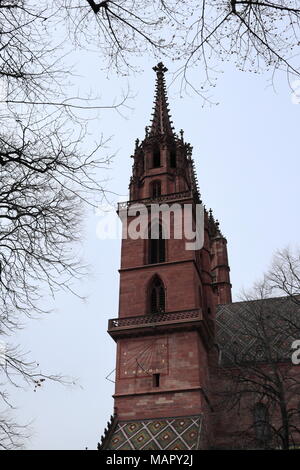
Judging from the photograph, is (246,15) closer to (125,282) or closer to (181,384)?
(181,384)

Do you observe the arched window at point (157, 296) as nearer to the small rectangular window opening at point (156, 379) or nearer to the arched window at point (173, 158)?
the small rectangular window opening at point (156, 379)

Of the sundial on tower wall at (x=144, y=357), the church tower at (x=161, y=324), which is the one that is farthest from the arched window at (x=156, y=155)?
the sundial on tower wall at (x=144, y=357)

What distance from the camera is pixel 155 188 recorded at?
31.0 meters

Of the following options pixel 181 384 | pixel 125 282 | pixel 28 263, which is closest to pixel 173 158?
pixel 125 282

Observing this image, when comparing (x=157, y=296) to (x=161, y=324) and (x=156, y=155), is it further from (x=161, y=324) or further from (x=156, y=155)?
(x=156, y=155)

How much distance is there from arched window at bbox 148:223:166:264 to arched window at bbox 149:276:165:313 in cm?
128

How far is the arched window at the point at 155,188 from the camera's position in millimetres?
30700

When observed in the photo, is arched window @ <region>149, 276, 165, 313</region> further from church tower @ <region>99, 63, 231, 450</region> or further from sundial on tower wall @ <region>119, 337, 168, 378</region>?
sundial on tower wall @ <region>119, 337, 168, 378</region>

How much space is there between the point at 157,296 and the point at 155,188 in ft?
25.2

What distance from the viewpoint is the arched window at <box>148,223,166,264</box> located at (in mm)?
27336

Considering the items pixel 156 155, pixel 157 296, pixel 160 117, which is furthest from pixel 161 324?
pixel 160 117

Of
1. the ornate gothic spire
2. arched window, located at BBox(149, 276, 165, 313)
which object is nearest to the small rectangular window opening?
arched window, located at BBox(149, 276, 165, 313)
